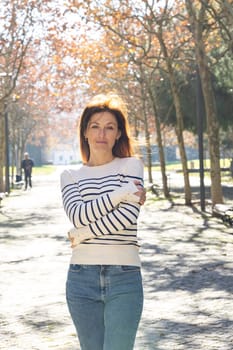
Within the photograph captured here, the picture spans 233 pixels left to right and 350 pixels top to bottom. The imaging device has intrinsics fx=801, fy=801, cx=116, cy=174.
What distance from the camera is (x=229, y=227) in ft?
58.2

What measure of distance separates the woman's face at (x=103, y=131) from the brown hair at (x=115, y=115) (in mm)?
26

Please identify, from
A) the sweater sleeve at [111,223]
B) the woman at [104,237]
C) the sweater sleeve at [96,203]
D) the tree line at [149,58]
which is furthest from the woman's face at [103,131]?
the tree line at [149,58]

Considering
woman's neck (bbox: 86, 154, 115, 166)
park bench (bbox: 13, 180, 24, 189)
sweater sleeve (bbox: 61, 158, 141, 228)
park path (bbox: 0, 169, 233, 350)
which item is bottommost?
park bench (bbox: 13, 180, 24, 189)

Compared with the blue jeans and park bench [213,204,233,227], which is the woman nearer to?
the blue jeans

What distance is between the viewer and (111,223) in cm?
370

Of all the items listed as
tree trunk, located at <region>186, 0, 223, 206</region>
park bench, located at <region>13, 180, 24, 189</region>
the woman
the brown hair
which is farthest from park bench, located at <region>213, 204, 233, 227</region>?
park bench, located at <region>13, 180, 24, 189</region>

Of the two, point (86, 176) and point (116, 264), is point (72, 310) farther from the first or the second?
point (86, 176)

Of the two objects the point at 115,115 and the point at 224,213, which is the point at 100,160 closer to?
the point at 115,115

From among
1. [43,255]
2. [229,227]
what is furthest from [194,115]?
[43,255]

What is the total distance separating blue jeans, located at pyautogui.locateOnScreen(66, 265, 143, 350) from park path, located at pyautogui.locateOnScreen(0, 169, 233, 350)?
115 inches

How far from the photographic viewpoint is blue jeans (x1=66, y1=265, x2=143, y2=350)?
3602 millimetres

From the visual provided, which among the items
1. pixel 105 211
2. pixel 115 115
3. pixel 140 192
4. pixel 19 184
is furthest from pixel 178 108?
pixel 19 184

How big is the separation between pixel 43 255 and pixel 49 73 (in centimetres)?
3081

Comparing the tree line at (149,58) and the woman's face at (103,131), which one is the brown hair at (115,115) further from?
the tree line at (149,58)
